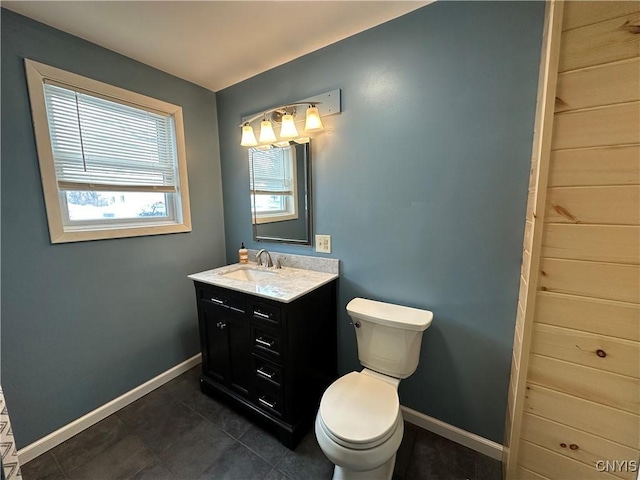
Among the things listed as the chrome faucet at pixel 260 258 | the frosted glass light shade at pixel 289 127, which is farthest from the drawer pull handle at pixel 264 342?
the frosted glass light shade at pixel 289 127

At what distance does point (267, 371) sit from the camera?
1.52m

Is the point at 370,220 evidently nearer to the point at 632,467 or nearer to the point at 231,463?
the point at 632,467

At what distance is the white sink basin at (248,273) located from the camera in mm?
1940

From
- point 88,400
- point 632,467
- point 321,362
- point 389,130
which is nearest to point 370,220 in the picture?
point 389,130

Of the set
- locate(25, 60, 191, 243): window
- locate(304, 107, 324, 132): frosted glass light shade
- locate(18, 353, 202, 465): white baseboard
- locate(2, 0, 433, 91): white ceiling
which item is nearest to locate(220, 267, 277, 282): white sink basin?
locate(25, 60, 191, 243): window

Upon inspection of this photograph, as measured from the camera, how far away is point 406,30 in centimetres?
137

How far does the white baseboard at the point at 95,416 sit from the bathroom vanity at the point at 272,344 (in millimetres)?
384

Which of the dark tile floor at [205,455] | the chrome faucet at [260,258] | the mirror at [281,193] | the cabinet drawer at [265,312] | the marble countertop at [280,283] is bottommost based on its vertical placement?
the dark tile floor at [205,455]

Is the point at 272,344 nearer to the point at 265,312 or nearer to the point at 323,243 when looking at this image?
the point at 265,312

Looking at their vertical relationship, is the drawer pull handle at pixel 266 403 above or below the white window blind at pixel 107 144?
below

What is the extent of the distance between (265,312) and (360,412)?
27.0 inches

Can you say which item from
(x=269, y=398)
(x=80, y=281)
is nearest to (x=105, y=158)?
A: (x=80, y=281)

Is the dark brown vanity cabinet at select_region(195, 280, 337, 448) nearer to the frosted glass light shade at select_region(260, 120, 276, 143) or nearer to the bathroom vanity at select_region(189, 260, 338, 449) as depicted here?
the bathroom vanity at select_region(189, 260, 338, 449)

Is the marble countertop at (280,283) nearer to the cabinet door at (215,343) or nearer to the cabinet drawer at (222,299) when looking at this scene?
the cabinet drawer at (222,299)
